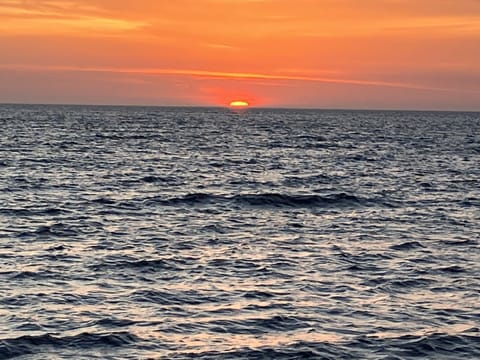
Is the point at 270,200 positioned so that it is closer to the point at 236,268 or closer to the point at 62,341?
the point at 236,268

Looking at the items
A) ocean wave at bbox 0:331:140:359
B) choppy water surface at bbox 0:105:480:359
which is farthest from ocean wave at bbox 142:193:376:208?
ocean wave at bbox 0:331:140:359

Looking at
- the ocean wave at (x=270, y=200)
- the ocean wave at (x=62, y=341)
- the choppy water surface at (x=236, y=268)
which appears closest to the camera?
the ocean wave at (x=62, y=341)

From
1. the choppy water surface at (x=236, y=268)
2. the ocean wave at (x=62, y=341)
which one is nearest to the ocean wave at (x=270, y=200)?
the choppy water surface at (x=236, y=268)

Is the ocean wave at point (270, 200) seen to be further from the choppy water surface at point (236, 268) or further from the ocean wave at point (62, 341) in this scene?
the ocean wave at point (62, 341)

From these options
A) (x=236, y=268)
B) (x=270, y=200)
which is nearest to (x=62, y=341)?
(x=236, y=268)

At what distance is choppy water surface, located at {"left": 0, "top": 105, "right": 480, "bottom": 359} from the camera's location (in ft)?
64.4

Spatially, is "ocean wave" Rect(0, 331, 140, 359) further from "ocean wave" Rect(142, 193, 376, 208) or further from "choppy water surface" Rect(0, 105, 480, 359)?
"ocean wave" Rect(142, 193, 376, 208)

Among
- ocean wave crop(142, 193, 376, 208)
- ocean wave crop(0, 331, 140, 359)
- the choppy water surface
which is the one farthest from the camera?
ocean wave crop(142, 193, 376, 208)

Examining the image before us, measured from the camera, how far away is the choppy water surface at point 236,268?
64.4ft

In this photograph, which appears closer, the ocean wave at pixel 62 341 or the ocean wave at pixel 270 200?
the ocean wave at pixel 62 341

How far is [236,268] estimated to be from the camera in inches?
1085

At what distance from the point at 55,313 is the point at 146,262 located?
669 cm

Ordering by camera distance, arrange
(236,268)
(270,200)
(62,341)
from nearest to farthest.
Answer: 1. (62,341)
2. (236,268)
3. (270,200)

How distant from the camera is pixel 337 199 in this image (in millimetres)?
47156
